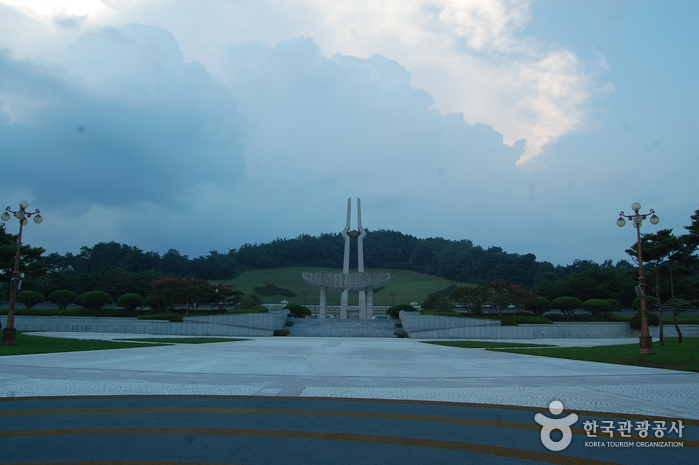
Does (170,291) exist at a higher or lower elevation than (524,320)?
higher

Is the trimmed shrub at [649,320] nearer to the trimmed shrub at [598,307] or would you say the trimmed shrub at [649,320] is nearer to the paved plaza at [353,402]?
the trimmed shrub at [598,307]

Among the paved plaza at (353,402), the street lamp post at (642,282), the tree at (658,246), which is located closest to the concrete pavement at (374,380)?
the paved plaza at (353,402)

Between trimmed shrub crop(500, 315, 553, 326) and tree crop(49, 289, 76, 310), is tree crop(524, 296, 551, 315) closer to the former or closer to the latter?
trimmed shrub crop(500, 315, 553, 326)

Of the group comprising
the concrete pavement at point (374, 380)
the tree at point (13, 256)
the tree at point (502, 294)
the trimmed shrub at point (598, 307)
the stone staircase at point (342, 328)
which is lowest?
the stone staircase at point (342, 328)

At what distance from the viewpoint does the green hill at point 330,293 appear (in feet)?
292

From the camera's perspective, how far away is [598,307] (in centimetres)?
3922

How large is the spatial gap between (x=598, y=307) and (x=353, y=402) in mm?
38740

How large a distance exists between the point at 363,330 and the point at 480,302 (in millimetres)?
9292

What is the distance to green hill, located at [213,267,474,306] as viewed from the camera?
3506 inches

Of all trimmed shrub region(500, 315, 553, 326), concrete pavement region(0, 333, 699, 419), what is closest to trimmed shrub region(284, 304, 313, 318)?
trimmed shrub region(500, 315, 553, 326)

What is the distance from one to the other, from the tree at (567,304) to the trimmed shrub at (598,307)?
726 millimetres

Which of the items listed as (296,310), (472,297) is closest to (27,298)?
(296,310)

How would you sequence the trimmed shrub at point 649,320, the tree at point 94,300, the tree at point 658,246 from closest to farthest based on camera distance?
the tree at point 658,246
the trimmed shrub at point 649,320
the tree at point 94,300

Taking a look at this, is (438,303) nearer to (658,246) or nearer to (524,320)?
(524,320)
